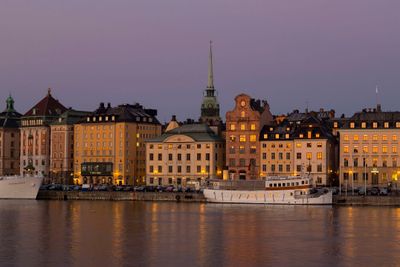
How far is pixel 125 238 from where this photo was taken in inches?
2758

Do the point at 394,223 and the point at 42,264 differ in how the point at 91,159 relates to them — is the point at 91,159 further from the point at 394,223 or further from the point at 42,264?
the point at 42,264

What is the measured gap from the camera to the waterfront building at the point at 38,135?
16738 centimetres

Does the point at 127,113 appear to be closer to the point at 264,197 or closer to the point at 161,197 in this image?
the point at 161,197

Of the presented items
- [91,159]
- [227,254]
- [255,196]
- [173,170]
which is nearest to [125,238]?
[227,254]

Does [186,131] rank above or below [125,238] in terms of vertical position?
above

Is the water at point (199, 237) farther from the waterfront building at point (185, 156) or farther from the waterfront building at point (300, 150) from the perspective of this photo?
the waterfront building at point (185, 156)

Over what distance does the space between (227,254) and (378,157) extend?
7485 cm

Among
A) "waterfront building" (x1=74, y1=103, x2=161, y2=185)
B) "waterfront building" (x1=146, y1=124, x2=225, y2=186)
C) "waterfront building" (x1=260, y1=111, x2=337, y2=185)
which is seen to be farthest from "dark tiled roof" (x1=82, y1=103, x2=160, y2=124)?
"waterfront building" (x1=260, y1=111, x2=337, y2=185)

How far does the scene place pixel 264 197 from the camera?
117562 millimetres

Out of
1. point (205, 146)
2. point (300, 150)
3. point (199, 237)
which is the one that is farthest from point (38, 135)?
point (199, 237)

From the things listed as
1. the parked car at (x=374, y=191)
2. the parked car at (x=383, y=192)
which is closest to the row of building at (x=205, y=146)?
the parked car at (x=374, y=191)

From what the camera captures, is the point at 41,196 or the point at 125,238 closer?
the point at 125,238

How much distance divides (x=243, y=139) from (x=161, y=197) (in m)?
21.1

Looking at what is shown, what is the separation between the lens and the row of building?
434 feet
